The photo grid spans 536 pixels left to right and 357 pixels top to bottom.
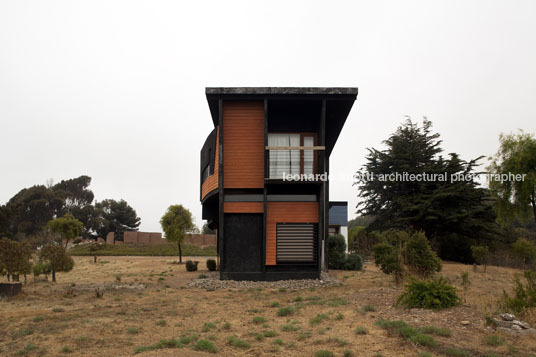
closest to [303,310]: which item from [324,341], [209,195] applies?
[324,341]

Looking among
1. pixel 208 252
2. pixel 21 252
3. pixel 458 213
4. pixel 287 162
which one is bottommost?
pixel 208 252

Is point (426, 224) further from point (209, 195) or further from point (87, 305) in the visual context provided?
point (87, 305)

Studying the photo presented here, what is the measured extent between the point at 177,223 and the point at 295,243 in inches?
707

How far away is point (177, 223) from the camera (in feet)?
106

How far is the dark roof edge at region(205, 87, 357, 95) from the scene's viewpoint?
55.1ft

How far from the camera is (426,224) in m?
30.0

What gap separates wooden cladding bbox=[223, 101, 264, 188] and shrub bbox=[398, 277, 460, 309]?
30.8 feet

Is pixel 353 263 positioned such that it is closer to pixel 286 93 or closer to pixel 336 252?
pixel 336 252

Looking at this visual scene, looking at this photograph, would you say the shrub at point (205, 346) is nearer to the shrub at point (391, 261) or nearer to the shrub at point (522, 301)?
the shrub at point (522, 301)

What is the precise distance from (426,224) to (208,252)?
30203 mm

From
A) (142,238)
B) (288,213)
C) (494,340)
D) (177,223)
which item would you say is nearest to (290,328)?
(494,340)

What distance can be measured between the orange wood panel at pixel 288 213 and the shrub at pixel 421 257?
204 inches

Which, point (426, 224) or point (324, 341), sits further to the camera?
point (426, 224)

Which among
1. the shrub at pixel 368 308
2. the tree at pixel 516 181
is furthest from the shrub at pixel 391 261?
the tree at pixel 516 181
